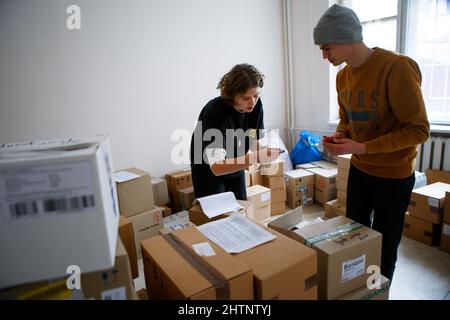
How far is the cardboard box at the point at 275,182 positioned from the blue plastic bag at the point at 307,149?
65 cm

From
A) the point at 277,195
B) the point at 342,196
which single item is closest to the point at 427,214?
the point at 342,196

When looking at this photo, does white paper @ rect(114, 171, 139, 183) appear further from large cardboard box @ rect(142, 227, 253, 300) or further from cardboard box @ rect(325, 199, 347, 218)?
cardboard box @ rect(325, 199, 347, 218)

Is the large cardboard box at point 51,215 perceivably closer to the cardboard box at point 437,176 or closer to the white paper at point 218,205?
the white paper at point 218,205

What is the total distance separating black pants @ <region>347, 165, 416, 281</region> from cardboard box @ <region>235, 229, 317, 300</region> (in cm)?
66

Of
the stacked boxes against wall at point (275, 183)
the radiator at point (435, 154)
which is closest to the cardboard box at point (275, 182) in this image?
the stacked boxes against wall at point (275, 183)

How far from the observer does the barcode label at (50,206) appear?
2.05 ft

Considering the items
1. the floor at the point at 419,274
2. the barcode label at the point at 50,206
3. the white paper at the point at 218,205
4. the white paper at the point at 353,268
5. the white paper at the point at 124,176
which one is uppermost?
the barcode label at the point at 50,206

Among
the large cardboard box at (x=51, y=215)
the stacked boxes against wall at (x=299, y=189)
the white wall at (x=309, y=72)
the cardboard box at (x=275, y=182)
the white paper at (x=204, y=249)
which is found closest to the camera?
the large cardboard box at (x=51, y=215)

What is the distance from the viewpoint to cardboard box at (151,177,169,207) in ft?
9.42

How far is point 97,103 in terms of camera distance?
8.75ft
